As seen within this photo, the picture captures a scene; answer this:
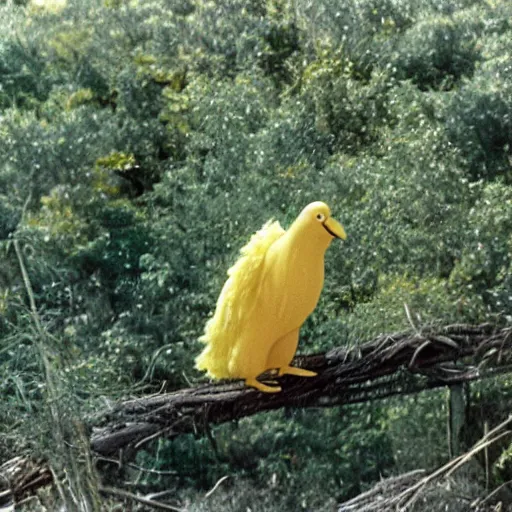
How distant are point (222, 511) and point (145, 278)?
1.66 feet

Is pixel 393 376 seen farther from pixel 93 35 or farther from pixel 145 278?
pixel 93 35

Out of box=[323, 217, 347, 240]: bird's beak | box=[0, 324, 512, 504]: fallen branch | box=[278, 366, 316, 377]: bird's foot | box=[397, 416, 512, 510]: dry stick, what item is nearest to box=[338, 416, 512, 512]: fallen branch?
box=[397, 416, 512, 510]: dry stick

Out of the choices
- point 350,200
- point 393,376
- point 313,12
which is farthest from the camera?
point 313,12

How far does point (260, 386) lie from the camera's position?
207 cm

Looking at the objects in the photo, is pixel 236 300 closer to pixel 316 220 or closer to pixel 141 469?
pixel 316 220

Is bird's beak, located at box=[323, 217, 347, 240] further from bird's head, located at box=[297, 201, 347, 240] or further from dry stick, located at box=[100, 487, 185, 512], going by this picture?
dry stick, located at box=[100, 487, 185, 512]

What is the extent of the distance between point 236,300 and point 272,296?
0.27 ft

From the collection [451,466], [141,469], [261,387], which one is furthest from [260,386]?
[451,466]

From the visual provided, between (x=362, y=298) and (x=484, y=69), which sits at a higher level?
(x=484, y=69)

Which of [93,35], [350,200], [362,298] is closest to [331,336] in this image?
[362,298]

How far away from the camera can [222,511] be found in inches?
86.9

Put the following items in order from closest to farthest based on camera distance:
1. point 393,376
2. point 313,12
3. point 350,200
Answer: point 393,376
point 350,200
point 313,12

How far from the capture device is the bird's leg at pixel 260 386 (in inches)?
81.1

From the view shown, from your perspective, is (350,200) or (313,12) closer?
(350,200)
